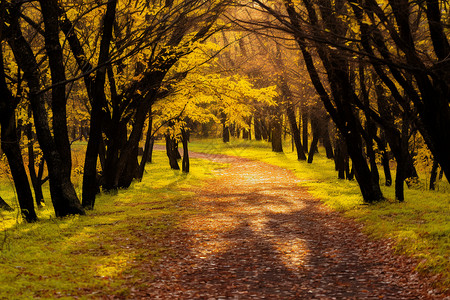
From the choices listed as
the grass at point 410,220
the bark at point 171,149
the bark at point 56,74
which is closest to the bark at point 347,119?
the grass at point 410,220

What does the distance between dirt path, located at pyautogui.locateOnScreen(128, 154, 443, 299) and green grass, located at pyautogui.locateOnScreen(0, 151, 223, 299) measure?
613mm

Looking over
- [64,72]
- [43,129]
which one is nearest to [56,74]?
[64,72]

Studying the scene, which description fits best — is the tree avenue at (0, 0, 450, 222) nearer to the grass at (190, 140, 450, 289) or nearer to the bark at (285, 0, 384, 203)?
the bark at (285, 0, 384, 203)

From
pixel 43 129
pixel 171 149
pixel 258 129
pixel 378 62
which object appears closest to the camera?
pixel 378 62

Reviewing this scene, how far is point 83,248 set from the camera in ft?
31.2

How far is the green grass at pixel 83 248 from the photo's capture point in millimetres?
6867

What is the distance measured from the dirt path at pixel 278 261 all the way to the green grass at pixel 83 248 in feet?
2.01

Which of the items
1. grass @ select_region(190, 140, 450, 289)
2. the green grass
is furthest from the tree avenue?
the green grass

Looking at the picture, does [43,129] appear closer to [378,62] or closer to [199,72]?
[378,62]

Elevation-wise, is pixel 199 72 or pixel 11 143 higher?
pixel 199 72

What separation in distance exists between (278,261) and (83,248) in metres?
4.02

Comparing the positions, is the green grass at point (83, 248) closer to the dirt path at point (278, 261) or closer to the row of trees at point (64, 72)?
the dirt path at point (278, 261)

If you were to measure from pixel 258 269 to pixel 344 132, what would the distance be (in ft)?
23.7

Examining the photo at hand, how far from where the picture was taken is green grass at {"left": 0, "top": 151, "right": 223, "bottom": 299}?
6867mm
